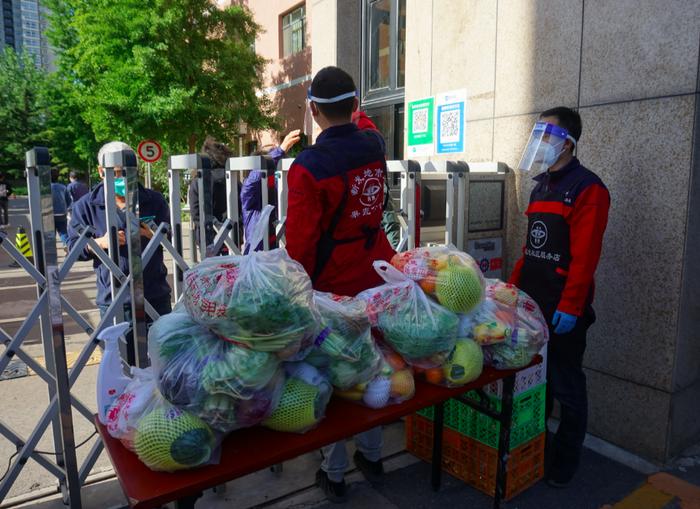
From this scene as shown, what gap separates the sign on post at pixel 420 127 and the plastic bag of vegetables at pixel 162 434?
12.1ft

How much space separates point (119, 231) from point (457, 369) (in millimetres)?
1944

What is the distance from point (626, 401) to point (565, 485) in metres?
0.73

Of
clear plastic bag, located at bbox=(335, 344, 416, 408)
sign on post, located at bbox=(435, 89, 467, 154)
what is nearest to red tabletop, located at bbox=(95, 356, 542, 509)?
clear plastic bag, located at bbox=(335, 344, 416, 408)

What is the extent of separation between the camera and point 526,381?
2889 millimetres

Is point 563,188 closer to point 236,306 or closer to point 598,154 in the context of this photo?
point 598,154

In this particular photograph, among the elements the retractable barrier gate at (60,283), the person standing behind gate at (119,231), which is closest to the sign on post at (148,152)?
the person standing behind gate at (119,231)

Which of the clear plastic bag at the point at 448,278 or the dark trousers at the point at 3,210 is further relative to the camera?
the dark trousers at the point at 3,210

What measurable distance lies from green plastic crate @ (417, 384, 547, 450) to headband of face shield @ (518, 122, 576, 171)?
49.9 inches

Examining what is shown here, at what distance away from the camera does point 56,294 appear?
7.46ft

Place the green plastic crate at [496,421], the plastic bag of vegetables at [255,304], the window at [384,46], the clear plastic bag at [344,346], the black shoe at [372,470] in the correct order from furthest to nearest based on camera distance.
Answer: the window at [384,46] < the black shoe at [372,470] < the green plastic crate at [496,421] < the clear plastic bag at [344,346] < the plastic bag of vegetables at [255,304]

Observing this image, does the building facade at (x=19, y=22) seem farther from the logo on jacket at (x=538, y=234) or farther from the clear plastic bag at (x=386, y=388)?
the clear plastic bag at (x=386, y=388)

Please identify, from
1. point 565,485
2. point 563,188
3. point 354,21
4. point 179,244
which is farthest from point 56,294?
point 354,21

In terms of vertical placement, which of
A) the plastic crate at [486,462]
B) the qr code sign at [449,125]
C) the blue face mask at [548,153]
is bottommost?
the plastic crate at [486,462]

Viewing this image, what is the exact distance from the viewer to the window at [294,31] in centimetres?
1602
